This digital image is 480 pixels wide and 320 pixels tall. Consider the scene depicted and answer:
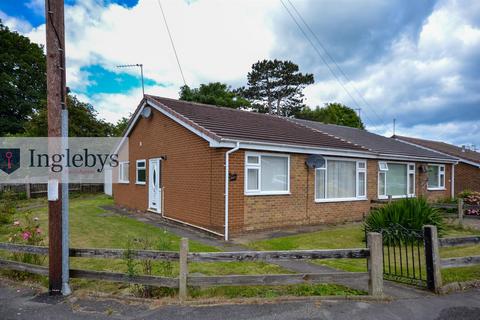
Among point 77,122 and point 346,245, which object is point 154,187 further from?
point 77,122

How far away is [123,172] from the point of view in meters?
17.1

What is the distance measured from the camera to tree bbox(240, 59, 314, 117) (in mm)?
39906

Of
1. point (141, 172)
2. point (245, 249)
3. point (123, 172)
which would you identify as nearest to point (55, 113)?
point (245, 249)

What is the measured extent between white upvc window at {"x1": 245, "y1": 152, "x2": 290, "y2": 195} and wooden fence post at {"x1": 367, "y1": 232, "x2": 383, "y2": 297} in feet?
17.5

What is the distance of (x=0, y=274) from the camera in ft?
20.2

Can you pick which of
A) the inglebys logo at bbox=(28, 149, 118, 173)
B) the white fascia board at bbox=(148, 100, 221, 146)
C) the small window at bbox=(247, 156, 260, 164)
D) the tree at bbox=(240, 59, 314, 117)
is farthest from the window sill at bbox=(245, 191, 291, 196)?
the tree at bbox=(240, 59, 314, 117)

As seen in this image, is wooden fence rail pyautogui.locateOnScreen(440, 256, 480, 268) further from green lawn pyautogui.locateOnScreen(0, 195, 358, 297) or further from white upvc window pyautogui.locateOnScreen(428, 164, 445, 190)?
white upvc window pyautogui.locateOnScreen(428, 164, 445, 190)

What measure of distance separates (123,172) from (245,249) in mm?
11142

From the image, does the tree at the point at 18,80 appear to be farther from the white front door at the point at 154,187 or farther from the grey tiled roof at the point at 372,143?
the grey tiled roof at the point at 372,143

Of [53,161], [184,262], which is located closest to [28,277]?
[53,161]

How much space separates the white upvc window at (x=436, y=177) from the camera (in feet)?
62.0

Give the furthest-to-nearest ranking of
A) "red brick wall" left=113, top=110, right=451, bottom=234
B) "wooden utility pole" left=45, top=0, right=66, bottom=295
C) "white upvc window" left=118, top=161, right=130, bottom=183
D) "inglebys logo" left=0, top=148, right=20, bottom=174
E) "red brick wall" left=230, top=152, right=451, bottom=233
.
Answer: "inglebys logo" left=0, top=148, right=20, bottom=174
"white upvc window" left=118, top=161, right=130, bottom=183
"red brick wall" left=230, top=152, right=451, bottom=233
"red brick wall" left=113, top=110, right=451, bottom=234
"wooden utility pole" left=45, top=0, right=66, bottom=295

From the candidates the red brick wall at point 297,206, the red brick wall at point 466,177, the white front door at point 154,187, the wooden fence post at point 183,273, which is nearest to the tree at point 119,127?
the white front door at point 154,187

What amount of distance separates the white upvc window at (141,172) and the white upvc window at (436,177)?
1556 cm
